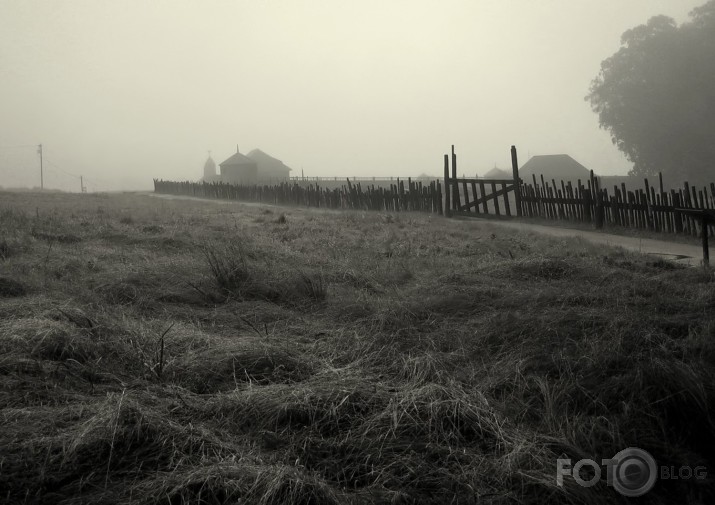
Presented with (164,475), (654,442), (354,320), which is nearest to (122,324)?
(354,320)

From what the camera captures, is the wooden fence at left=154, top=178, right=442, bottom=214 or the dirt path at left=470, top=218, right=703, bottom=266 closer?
the dirt path at left=470, top=218, right=703, bottom=266

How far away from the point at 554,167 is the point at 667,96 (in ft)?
52.0

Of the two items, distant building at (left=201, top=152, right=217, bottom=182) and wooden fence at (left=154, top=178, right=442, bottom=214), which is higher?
distant building at (left=201, top=152, right=217, bottom=182)

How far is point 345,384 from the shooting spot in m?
3.37

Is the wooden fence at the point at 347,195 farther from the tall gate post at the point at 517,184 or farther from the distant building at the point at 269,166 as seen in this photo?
the distant building at the point at 269,166

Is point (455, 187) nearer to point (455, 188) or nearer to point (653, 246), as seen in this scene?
point (455, 188)

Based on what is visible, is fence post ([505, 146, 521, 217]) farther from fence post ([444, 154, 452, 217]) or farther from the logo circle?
the logo circle

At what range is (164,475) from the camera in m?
2.54

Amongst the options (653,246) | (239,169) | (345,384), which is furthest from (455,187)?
(239,169)

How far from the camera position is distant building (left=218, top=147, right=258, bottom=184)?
6356 centimetres

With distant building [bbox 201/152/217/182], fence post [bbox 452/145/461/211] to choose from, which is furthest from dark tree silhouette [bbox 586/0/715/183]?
distant building [bbox 201/152/217/182]

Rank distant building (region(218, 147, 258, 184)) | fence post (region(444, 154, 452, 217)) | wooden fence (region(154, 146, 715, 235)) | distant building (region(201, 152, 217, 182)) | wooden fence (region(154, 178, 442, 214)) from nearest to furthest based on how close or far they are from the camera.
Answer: wooden fence (region(154, 146, 715, 235)), fence post (region(444, 154, 452, 217)), wooden fence (region(154, 178, 442, 214)), distant building (region(218, 147, 258, 184)), distant building (region(201, 152, 217, 182))

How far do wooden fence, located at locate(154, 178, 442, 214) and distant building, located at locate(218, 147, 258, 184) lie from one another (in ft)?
54.8

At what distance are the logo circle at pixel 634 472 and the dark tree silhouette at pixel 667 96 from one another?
129ft
